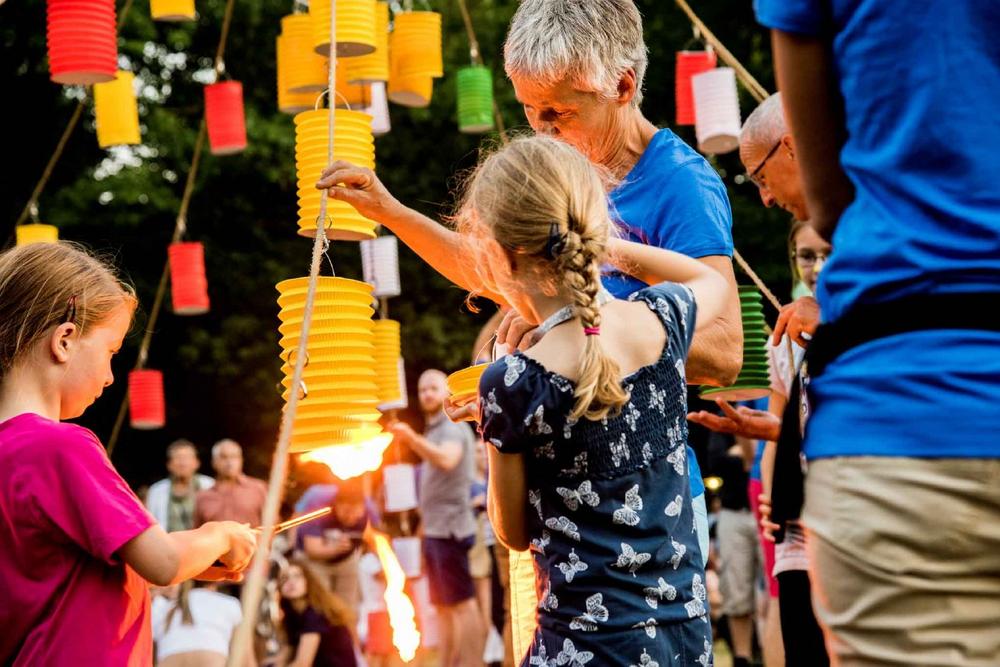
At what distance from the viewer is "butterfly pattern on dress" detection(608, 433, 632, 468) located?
6.22 feet

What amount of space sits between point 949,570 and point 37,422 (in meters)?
1.75

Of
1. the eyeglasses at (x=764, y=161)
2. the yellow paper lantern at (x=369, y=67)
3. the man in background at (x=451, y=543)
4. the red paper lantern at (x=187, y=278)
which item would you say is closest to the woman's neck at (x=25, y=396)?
the eyeglasses at (x=764, y=161)

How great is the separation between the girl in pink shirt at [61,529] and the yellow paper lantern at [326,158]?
1.14 metres

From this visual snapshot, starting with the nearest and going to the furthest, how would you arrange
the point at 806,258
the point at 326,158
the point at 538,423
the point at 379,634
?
the point at 538,423 → the point at 326,158 → the point at 806,258 → the point at 379,634

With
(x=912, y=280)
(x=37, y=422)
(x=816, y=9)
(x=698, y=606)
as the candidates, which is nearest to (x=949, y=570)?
(x=912, y=280)

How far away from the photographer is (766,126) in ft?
11.1

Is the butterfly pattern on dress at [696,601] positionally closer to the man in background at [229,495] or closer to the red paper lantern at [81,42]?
the red paper lantern at [81,42]

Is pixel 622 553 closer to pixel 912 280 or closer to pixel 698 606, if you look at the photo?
pixel 698 606

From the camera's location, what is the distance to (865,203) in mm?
1389

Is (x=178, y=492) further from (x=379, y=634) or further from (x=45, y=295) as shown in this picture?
(x=45, y=295)

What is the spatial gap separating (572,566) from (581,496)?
109 mm

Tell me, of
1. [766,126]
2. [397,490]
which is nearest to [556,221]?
[766,126]

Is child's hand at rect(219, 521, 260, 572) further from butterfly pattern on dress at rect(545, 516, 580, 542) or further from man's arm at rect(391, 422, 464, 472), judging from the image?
man's arm at rect(391, 422, 464, 472)

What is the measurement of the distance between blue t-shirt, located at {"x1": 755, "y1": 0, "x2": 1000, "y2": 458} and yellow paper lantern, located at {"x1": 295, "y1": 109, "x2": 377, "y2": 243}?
234 centimetres
